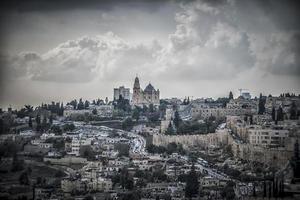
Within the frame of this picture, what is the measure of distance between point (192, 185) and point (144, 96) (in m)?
15.2

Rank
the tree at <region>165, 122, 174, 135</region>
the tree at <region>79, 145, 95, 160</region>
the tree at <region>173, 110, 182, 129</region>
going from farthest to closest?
the tree at <region>173, 110, 182, 129</region>, the tree at <region>165, 122, 174, 135</region>, the tree at <region>79, 145, 95, 160</region>

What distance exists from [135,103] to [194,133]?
31.4ft

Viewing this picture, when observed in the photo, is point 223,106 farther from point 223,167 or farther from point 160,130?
point 223,167

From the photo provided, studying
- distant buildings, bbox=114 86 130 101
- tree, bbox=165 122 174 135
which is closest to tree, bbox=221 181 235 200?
tree, bbox=165 122 174 135

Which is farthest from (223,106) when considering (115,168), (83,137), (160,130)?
(115,168)

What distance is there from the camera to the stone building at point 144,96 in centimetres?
3110

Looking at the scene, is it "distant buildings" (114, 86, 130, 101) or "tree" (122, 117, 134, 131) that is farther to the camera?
"distant buildings" (114, 86, 130, 101)

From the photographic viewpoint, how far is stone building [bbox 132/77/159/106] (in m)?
31.1

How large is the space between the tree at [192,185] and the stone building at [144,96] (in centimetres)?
1316

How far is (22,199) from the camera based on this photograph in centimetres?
1625

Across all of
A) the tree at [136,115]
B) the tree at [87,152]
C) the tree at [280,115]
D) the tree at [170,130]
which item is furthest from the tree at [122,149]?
the tree at [136,115]

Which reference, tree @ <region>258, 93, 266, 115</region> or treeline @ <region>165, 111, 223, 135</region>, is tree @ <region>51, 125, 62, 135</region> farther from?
tree @ <region>258, 93, 266, 115</region>

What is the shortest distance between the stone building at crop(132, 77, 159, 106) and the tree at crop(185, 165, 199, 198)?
1316cm

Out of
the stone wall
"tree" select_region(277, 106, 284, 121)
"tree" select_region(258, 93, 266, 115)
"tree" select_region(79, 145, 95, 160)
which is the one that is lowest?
"tree" select_region(79, 145, 95, 160)
